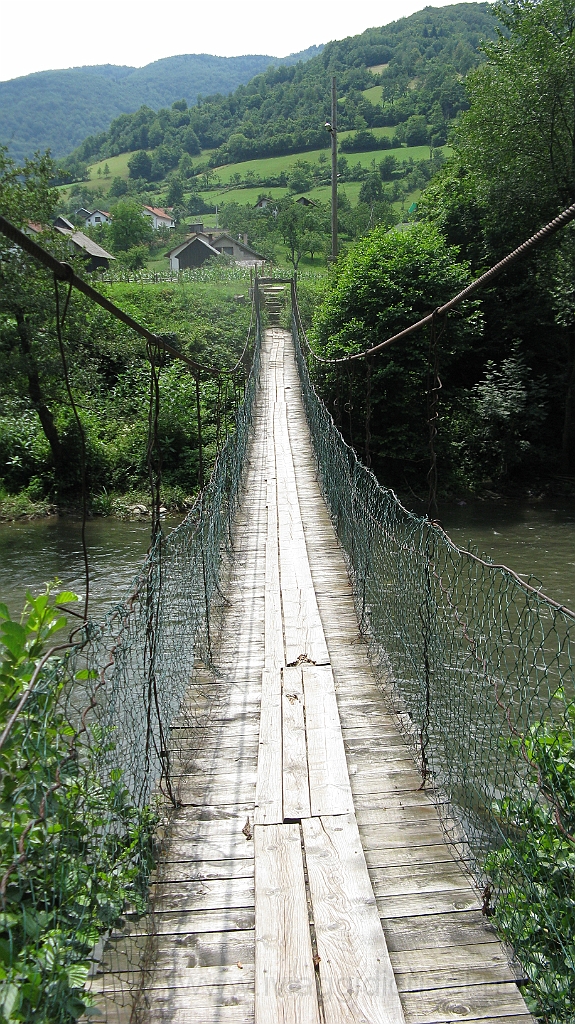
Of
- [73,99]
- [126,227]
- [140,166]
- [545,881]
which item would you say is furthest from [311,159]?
[73,99]

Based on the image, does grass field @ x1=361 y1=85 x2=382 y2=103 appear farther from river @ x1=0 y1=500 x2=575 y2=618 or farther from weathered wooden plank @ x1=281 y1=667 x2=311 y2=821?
weathered wooden plank @ x1=281 y1=667 x2=311 y2=821

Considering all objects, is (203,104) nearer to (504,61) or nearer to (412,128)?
(412,128)

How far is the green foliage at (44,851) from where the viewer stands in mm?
1255

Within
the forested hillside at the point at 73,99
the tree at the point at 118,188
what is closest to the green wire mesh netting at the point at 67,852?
the tree at the point at 118,188

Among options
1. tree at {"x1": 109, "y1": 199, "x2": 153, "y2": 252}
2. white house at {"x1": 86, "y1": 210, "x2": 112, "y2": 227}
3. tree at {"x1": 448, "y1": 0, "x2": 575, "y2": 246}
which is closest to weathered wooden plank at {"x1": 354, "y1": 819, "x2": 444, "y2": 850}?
tree at {"x1": 448, "y1": 0, "x2": 575, "y2": 246}

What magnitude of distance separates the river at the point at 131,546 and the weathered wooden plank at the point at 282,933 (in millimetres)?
5561

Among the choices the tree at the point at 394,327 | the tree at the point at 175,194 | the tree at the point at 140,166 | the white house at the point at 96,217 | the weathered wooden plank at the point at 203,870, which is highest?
the tree at the point at 140,166

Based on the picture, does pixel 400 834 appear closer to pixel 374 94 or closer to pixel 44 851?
pixel 44 851

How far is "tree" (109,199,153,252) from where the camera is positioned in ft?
139

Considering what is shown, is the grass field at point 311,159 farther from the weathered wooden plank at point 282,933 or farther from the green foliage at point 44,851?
the green foliage at point 44,851

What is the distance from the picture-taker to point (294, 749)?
9.57 feet

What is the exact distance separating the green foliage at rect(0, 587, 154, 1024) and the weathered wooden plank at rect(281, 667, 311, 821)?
2.75 ft

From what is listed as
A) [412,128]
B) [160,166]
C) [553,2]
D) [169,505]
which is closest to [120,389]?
[169,505]

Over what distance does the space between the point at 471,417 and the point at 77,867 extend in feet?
38.4
